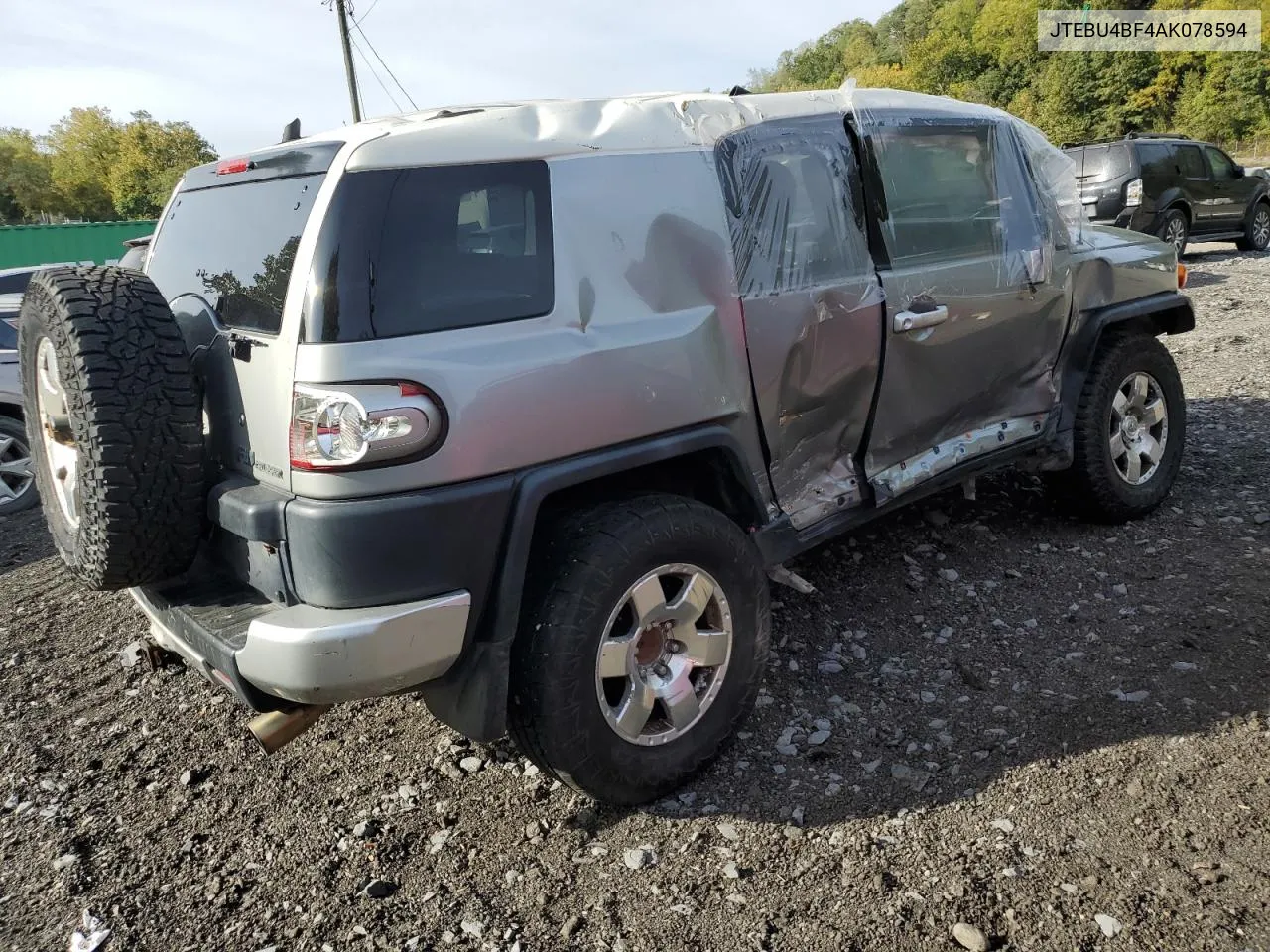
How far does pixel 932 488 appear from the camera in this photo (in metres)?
3.74

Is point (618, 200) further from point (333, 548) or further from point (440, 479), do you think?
point (333, 548)

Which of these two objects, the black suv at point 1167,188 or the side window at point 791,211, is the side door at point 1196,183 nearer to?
the black suv at point 1167,188

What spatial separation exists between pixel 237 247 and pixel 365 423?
3.00 feet

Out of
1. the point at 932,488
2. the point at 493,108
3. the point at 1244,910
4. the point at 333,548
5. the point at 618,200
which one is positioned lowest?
the point at 1244,910

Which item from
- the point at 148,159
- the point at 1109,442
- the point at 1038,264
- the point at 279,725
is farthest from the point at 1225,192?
the point at 148,159

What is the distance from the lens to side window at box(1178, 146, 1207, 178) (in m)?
13.6

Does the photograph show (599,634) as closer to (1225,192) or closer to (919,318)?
(919,318)

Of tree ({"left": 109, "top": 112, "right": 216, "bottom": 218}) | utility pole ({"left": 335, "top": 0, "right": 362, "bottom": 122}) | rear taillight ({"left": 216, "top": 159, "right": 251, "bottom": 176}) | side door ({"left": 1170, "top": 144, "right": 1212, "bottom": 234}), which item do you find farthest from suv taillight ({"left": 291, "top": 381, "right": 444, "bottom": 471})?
tree ({"left": 109, "top": 112, "right": 216, "bottom": 218})

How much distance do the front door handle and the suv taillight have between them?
1921 millimetres

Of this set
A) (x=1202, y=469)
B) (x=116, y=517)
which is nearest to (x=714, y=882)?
(x=116, y=517)

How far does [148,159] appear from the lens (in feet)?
177

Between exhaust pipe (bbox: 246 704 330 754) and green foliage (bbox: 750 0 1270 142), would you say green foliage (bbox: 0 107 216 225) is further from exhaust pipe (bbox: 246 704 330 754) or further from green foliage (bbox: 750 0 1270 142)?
exhaust pipe (bbox: 246 704 330 754)

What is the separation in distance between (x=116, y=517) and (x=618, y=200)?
1593mm

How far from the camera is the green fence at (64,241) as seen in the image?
24.4 m
